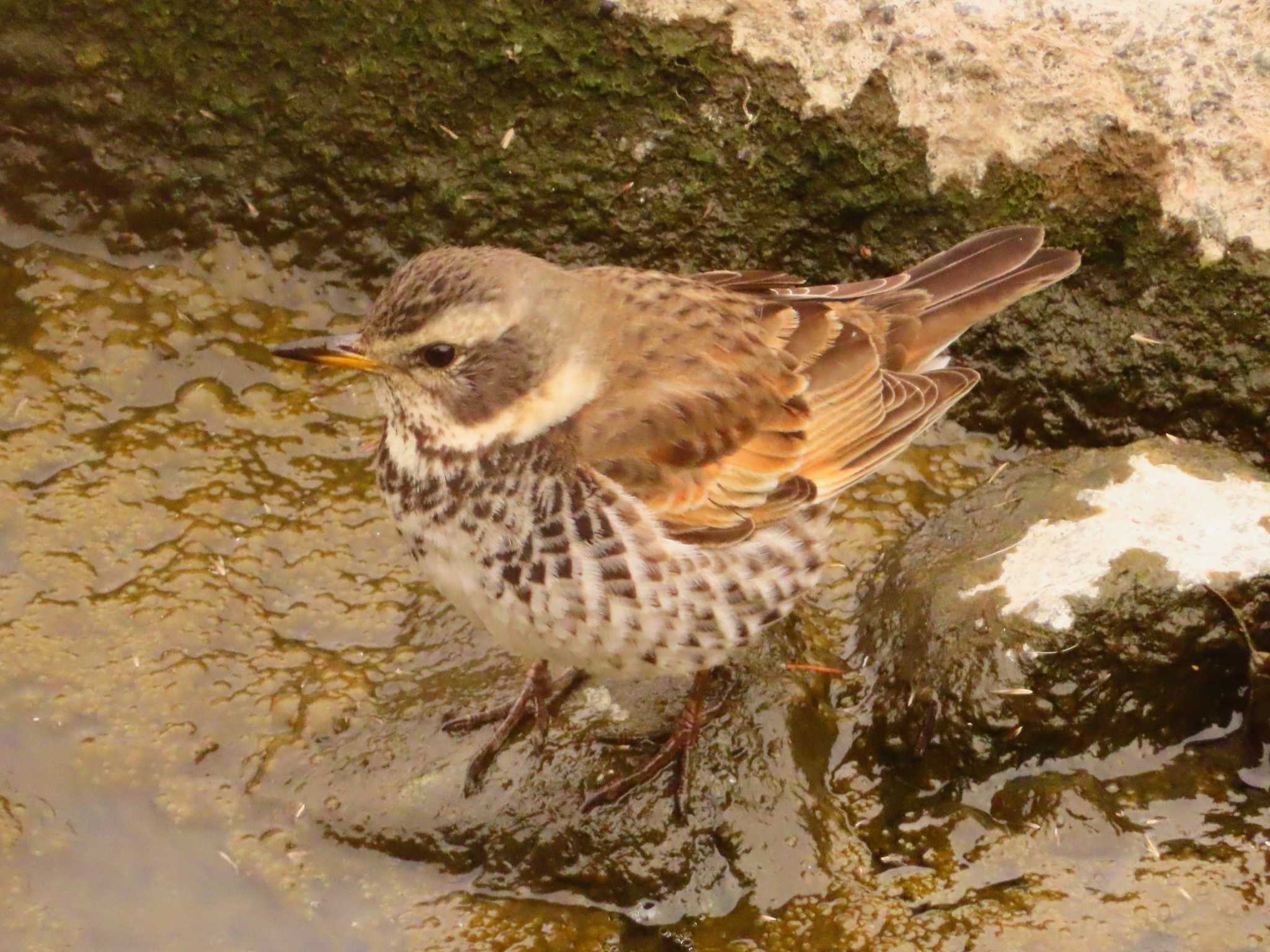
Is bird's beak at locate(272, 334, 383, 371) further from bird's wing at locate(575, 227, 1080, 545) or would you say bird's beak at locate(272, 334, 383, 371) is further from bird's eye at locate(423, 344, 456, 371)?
bird's wing at locate(575, 227, 1080, 545)

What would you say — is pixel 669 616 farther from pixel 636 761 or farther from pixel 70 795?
pixel 70 795

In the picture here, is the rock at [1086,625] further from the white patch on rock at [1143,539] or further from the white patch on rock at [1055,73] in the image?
the white patch on rock at [1055,73]

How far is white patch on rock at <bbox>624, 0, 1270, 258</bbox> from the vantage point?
555 cm

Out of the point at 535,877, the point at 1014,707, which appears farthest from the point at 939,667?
the point at 535,877

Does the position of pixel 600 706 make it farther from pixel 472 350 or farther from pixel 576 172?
pixel 576 172

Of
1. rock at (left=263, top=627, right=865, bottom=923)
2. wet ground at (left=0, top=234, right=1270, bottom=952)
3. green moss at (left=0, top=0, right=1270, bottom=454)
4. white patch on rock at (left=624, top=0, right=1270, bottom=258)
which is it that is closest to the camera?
wet ground at (left=0, top=234, right=1270, bottom=952)

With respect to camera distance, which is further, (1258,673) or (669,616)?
(1258,673)

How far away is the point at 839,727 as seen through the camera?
5.29 meters

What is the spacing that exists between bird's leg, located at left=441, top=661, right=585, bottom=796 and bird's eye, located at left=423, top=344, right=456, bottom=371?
1.21m

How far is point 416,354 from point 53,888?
2055 millimetres

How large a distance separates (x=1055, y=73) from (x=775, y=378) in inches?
70.3

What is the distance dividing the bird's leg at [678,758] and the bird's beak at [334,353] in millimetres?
1590

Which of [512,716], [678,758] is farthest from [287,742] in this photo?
[678,758]

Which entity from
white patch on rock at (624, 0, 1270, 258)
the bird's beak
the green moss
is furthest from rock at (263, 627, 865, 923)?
white patch on rock at (624, 0, 1270, 258)
